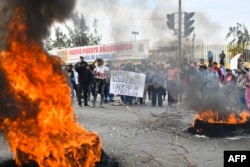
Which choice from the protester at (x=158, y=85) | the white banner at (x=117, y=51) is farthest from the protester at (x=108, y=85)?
the protester at (x=158, y=85)

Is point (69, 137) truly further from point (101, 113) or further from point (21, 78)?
point (101, 113)

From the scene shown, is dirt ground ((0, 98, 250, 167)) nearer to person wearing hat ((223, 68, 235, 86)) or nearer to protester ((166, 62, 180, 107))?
protester ((166, 62, 180, 107))

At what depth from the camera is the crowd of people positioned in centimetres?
1343

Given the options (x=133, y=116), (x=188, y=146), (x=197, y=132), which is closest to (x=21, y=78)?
(x=188, y=146)

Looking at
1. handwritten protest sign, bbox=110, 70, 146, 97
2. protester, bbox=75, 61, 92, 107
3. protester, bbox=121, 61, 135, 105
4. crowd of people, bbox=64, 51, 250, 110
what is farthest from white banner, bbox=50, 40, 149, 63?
protester, bbox=75, 61, 92, 107

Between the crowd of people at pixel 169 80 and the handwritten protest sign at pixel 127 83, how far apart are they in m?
0.17

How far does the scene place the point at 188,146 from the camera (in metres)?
8.08

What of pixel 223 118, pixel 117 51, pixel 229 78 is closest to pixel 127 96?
pixel 117 51

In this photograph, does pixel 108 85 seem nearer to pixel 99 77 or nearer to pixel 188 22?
pixel 99 77

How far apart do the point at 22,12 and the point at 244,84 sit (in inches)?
338

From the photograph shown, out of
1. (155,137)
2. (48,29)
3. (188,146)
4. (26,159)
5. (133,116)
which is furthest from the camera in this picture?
(133,116)

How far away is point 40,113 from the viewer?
612 centimetres

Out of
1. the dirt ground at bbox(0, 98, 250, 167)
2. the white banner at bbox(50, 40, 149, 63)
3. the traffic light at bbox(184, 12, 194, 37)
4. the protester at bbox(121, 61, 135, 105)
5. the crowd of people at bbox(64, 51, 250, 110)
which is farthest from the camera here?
the protester at bbox(121, 61, 135, 105)

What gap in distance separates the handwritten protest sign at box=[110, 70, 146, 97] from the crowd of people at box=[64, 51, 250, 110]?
0.17 m
